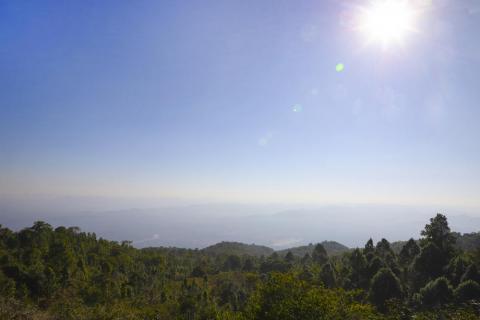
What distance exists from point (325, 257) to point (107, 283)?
170 ft

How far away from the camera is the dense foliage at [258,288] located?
15.9 m

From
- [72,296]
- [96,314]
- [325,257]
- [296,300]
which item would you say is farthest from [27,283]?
[325,257]

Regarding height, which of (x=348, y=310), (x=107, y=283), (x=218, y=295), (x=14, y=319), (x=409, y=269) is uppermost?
(x=348, y=310)

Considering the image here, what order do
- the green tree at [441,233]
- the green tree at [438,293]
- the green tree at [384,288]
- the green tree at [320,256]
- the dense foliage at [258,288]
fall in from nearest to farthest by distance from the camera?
the dense foliage at [258,288]
the green tree at [438,293]
the green tree at [384,288]
the green tree at [441,233]
the green tree at [320,256]

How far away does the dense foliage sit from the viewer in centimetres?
1587

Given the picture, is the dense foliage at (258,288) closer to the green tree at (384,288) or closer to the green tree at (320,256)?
the green tree at (384,288)

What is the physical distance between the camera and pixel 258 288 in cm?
1827

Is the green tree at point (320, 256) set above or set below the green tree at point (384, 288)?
below

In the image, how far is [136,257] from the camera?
268 ft

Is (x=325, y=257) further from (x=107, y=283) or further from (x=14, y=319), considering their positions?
(x=14, y=319)

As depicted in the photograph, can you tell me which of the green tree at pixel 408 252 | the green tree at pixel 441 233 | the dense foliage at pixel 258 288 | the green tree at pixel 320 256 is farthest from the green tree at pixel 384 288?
the green tree at pixel 320 256

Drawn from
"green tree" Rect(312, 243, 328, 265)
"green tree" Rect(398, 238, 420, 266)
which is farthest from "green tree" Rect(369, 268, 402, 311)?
"green tree" Rect(312, 243, 328, 265)

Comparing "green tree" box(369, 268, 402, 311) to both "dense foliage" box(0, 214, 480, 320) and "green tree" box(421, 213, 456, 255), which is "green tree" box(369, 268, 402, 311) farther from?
"green tree" box(421, 213, 456, 255)

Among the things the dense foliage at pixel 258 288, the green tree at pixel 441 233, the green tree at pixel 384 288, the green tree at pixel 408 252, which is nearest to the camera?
the dense foliage at pixel 258 288
